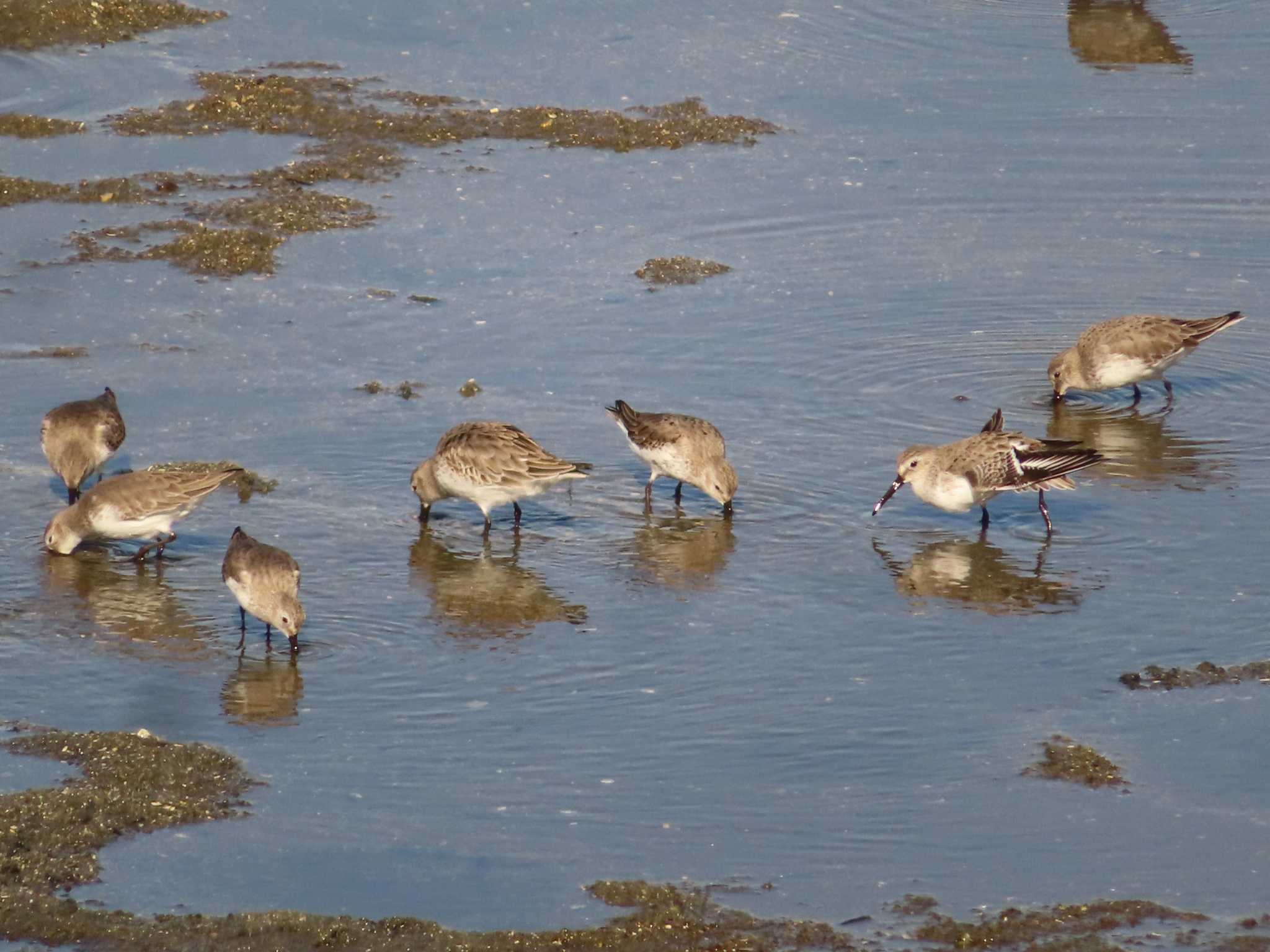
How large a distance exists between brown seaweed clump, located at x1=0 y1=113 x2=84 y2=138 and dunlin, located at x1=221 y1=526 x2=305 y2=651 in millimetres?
12128

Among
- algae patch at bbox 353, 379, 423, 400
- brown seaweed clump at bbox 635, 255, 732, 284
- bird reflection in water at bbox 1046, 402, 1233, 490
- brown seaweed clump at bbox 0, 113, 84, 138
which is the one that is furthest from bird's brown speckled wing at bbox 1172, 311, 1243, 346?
brown seaweed clump at bbox 0, 113, 84, 138

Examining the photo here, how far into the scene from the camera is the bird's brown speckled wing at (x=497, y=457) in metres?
14.3

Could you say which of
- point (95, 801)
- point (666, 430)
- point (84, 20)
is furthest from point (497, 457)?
point (84, 20)

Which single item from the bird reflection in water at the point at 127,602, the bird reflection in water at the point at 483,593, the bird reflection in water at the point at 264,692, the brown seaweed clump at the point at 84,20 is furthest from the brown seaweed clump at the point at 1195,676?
the brown seaweed clump at the point at 84,20

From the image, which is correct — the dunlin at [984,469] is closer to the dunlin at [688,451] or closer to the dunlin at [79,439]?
the dunlin at [688,451]

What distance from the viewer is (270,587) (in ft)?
40.5

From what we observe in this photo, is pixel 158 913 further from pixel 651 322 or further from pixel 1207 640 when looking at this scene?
pixel 651 322

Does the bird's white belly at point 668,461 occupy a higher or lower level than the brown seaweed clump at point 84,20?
lower

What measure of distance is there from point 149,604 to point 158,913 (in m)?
4.34

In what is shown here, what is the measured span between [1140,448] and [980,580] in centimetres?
337

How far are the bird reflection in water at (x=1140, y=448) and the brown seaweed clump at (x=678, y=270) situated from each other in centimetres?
381

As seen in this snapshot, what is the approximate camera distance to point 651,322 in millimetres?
18469

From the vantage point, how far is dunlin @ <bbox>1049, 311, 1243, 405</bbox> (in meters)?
17.2

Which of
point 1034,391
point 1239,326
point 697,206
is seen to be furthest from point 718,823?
point 697,206
